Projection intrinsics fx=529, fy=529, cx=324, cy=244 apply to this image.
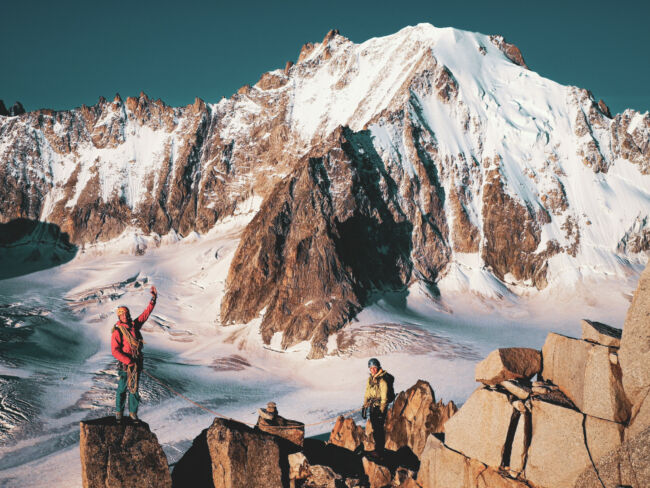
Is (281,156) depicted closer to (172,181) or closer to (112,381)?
(172,181)

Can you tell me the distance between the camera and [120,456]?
38.5 ft

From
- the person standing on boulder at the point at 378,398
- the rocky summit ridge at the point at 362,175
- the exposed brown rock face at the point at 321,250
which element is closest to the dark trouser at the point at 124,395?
the person standing on boulder at the point at 378,398

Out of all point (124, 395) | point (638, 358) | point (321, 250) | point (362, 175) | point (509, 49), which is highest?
point (509, 49)

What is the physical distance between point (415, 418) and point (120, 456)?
8575 millimetres

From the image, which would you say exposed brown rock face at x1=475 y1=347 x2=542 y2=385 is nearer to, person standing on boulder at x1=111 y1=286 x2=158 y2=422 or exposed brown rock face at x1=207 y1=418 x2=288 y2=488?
exposed brown rock face at x1=207 y1=418 x2=288 y2=488

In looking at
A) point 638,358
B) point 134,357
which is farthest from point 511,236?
point 134,357

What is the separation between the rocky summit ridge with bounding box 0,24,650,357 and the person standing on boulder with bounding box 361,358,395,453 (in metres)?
47.3

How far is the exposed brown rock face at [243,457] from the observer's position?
12.5 m

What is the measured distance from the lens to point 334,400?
43344 millimetres

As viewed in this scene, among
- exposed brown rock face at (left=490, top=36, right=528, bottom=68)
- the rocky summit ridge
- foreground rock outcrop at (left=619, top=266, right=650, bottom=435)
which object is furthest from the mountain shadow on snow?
foreground rock outcrop at (left=619, top=266, right=650, bottom=435)

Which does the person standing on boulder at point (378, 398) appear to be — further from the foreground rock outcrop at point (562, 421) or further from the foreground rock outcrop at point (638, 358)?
the foreground rock outcrop at point (638, 358)

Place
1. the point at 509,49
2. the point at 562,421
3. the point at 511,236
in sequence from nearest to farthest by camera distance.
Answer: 1. the point at 562,421
2. the point at 511,236
3. the point at 509,49

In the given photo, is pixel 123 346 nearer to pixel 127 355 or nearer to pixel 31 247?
pixel 127 355

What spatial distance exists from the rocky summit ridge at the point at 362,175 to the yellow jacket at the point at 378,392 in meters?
47.5
